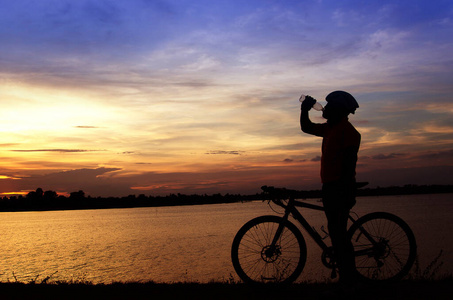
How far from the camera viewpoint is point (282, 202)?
18.8ft

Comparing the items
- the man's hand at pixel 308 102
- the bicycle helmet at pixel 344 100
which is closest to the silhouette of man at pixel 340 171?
the bicycle helmet at pixel 344 100

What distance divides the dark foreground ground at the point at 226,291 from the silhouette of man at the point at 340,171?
1.43 ft

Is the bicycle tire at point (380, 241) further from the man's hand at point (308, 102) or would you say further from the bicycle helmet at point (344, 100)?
the man's hand at point (308, 102)

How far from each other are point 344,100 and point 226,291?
9.96ft

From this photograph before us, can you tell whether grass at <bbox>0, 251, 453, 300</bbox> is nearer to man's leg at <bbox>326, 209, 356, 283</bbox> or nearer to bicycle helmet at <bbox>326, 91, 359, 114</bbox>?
man's leg at <bbox>326, 209, 356, 283</bbox>

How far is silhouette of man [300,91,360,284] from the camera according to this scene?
16.5 feet

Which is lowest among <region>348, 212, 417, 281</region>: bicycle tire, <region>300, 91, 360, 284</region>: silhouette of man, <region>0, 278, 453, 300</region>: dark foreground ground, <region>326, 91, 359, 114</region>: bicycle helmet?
<region>0, 278, 453, 300</region>: dark foreground ground

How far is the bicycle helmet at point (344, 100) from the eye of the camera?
5148 mm

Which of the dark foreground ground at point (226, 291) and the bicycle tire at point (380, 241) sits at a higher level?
the bicycle tire at point (380, 241)

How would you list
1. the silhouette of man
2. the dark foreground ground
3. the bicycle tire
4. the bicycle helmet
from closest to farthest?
the silhouette of man → the bicycle helmet → the dark foreground ground → the bicycle tire

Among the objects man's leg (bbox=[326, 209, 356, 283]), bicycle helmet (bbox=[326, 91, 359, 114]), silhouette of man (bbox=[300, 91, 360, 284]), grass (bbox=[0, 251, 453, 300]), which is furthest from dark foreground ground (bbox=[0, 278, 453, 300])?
bicycle helmet (bbox=[326, 91, 359, 114])

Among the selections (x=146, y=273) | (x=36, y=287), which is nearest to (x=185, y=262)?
(x=146, y=273)

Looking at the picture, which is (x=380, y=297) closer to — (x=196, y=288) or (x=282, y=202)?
(x=282, y=202)

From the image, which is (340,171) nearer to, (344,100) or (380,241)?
(344,100)
